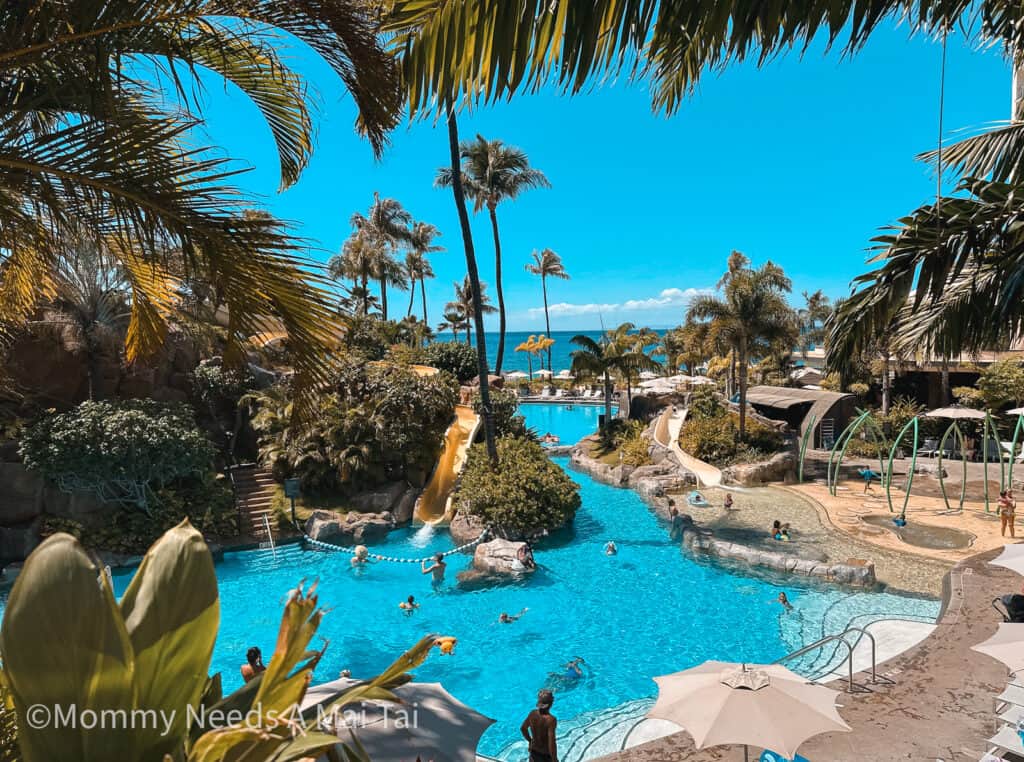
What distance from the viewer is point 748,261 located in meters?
47.4

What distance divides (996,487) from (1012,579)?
9.78 metres

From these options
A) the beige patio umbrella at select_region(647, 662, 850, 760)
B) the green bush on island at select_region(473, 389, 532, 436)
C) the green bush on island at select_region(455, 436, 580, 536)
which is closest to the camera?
the beige patio umbrella at select_region(647, 662, 850, 760)

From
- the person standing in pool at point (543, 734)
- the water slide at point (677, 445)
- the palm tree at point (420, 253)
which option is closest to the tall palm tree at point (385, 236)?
the palm tree at point (420, 253)

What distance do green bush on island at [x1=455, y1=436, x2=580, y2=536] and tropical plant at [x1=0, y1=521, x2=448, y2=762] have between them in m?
14.7

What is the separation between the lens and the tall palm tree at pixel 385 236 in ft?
136

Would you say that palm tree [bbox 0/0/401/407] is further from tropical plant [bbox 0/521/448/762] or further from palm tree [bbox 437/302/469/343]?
palm tree [bbox 437/302/469/343]

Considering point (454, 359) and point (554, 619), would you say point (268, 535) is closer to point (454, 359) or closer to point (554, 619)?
point (554, 619)

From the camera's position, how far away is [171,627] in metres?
1.36

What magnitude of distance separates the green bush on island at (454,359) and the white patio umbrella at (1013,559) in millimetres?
21913

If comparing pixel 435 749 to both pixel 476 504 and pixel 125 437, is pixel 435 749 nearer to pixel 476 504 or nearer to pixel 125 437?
pixel 476 504

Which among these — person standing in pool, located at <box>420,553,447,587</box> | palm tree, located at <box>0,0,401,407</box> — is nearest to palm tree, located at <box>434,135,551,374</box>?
person standing in pool, located at <box>420,553,447,587</box>

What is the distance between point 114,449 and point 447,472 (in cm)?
946

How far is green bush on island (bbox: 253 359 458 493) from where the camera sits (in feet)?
58.7

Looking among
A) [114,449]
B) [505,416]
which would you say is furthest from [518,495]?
[114,449]
